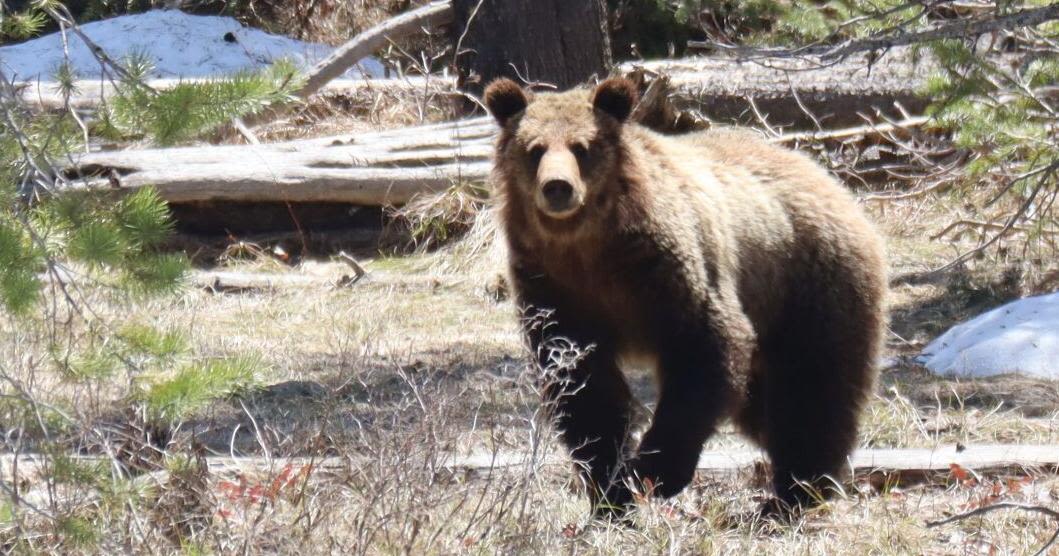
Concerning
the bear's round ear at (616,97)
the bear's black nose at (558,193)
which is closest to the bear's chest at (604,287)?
the bear's black nose at (558,193)

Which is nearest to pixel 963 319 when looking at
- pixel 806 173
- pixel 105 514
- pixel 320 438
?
pixel 806 173

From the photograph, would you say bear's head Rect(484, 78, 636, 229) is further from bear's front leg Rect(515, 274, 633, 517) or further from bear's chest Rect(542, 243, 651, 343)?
bear's front leg Rect(515, 274, 633, 517)

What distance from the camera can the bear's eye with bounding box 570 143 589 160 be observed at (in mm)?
5180

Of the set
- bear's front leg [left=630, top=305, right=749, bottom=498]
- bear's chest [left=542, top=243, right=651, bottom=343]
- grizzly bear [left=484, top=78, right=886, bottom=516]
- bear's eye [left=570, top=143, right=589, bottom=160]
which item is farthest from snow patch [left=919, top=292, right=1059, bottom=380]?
bear's eye [left=570, top=143, right=589, bottom=160]

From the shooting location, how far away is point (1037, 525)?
466 centimetres

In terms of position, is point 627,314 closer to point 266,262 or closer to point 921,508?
point 921,508

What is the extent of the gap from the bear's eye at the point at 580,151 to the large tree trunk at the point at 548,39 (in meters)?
4.83

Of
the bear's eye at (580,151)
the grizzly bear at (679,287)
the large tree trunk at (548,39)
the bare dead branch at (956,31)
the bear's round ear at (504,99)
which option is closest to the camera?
the grizzly bear at (679,287)

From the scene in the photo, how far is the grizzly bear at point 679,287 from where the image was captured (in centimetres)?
505

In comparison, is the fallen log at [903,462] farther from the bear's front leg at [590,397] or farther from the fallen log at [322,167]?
the fallen log at [322,167]

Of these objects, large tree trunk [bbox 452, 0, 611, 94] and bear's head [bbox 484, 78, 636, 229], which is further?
large tree trunk [bbox 452, 0, 611, 94]

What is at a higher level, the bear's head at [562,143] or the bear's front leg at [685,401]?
the bear's head at [562,143]

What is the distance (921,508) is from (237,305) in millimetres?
5174

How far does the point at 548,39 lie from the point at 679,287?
533cm
